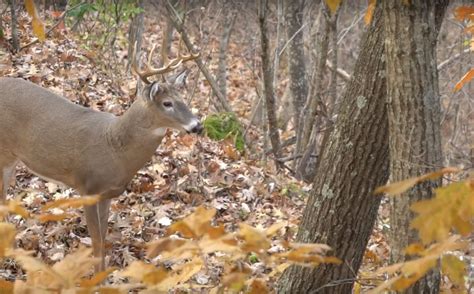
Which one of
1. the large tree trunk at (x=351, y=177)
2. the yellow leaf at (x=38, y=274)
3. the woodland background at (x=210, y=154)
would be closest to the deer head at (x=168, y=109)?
the woodland background at (x=210, y=154)

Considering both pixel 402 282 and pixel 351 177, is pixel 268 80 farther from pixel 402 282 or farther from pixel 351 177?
pixel 402 282

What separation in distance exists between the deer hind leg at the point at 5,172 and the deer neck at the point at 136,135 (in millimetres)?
930

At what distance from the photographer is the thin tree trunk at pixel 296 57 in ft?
36.9

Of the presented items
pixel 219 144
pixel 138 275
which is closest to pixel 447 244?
pixel 138 275

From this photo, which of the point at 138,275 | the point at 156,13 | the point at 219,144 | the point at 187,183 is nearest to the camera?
the point at 138,275

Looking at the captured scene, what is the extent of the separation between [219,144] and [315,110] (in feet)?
3.99

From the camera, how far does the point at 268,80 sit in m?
9.27

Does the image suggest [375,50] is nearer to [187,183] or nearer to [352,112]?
[352,112]

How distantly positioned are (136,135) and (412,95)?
3.72 m

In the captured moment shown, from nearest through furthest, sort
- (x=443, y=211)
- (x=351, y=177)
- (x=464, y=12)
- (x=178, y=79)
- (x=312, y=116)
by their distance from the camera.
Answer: (x=443, y=211) → (x=464, y=12) → (x=351, y=177) → (x=178, y=79) → (x=312, y=116)

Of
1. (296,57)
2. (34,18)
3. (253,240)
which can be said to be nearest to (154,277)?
(253,240)

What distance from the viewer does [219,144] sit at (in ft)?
29.6

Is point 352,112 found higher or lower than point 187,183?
higher

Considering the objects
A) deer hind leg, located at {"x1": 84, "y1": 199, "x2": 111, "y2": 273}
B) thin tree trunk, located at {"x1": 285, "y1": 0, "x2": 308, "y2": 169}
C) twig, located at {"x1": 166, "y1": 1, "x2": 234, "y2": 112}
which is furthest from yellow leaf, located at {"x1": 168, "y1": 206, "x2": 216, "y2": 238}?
thin tree trunk, located at {"x1": 285, "y1": 0, "x2": 308, "y2": 169}
